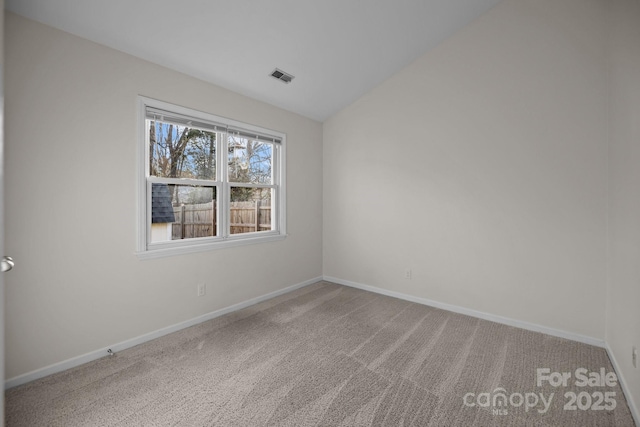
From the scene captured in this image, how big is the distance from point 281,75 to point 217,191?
55.6 inches

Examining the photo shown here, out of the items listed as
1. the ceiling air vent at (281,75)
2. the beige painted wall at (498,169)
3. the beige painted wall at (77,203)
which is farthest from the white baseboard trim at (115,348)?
the ceiling air vent at (281,75)

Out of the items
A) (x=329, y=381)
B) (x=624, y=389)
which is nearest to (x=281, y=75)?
(x=329, y=381)

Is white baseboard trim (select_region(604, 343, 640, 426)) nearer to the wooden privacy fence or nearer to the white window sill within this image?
the white window sill

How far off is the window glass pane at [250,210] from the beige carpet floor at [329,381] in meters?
1.11

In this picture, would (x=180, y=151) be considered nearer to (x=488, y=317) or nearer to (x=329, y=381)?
(x=329, y=381)

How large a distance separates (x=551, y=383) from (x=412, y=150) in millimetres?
2499

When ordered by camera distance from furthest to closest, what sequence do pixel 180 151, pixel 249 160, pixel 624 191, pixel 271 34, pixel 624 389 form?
pixel 249 160, pixel 180 151, pixel 271 34, pixel 624 191, pixel 624 389

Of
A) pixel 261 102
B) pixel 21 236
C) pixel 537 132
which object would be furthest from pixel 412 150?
pixel 21 236

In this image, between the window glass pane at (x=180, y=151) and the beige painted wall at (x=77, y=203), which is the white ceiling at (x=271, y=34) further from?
the window glass pane at (x=180, y=151)

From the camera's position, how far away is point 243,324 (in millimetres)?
2912

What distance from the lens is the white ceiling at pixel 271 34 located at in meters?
2.09

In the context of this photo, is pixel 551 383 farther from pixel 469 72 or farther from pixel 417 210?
pixel 469 72

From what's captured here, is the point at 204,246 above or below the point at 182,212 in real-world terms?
below

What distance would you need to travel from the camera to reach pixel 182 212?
9.52 feet
